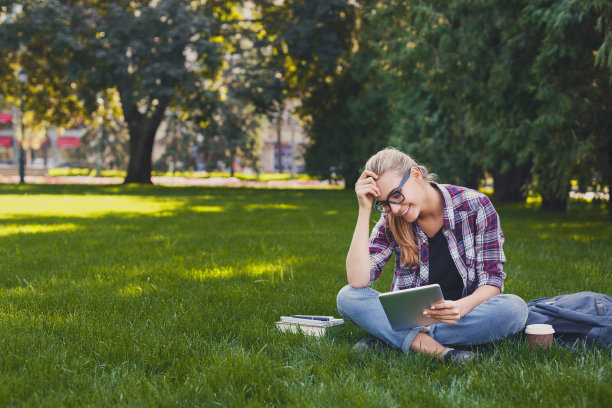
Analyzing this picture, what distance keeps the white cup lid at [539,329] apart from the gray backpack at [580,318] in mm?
117

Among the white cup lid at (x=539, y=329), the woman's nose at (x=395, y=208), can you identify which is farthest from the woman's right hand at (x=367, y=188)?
the white cup lid at (x=539, y=329)

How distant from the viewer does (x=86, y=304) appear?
4980mm

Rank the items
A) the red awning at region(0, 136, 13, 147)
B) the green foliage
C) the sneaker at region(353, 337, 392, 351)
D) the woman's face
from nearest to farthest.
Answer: the woman's face
the sneaker at region(353, 337, 392, 351)
the green foliage
the red awning at region(0, 136, 13, 147)

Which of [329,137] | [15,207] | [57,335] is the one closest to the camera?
[57,335]

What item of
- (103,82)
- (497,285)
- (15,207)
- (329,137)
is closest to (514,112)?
(497,285)

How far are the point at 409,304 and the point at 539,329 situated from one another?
33.5 inches

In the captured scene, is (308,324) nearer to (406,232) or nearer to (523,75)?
(406,232)

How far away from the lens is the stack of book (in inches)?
163

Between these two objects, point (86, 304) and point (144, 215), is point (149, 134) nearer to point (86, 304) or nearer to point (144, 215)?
point (144, 215)

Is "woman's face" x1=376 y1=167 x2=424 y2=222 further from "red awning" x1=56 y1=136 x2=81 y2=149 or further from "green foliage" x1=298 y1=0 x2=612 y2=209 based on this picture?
"red awning" x1=56 y1=136 x2=81 y2=149

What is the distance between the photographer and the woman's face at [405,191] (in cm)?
357

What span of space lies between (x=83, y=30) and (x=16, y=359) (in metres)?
23.1

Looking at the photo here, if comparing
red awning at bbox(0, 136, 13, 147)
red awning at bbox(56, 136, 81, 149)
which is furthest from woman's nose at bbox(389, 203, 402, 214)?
red awning at bbox(0, 136, 13, 147)

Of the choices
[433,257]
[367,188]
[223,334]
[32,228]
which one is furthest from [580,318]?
[32,228]
